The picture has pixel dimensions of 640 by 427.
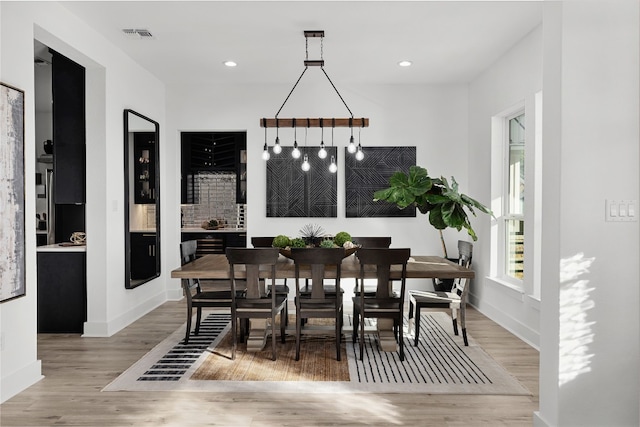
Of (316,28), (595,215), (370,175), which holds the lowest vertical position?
(595,215)

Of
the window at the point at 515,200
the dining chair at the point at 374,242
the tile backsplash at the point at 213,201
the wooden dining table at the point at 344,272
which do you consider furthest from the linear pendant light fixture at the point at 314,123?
the tile backsplash at the point at 213,201

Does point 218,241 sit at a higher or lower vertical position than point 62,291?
higher

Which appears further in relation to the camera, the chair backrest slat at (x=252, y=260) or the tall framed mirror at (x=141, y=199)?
the tall framed mirror at (x=141, y=199)

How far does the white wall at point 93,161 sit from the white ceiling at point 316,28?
239 mm

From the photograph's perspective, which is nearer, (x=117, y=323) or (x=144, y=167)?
(x=117, y=323)

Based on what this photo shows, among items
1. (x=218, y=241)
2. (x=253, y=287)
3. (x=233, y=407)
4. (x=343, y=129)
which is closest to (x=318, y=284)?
(x=253, y=287)

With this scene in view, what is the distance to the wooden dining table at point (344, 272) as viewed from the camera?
386 centimetres

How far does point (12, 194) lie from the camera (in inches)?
127

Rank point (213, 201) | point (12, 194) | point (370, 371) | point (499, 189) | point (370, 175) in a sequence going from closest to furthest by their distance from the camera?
point (12, 194), point (370, 371), point (499, 189), point (370, 175), point (213, 201)

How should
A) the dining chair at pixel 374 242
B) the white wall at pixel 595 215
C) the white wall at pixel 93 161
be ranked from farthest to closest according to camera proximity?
1. the dining chair at pixel 374 242
2. the white wall at pixel 93 161
3. the white wall at pixel 595 215

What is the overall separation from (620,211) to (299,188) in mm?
4413

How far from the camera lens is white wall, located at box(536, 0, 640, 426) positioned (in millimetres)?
2445

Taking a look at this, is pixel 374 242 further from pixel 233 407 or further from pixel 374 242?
pixel 233 407

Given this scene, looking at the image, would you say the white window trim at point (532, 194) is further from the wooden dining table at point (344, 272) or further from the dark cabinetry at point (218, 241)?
the dark cabinetry at point (218, 241)
